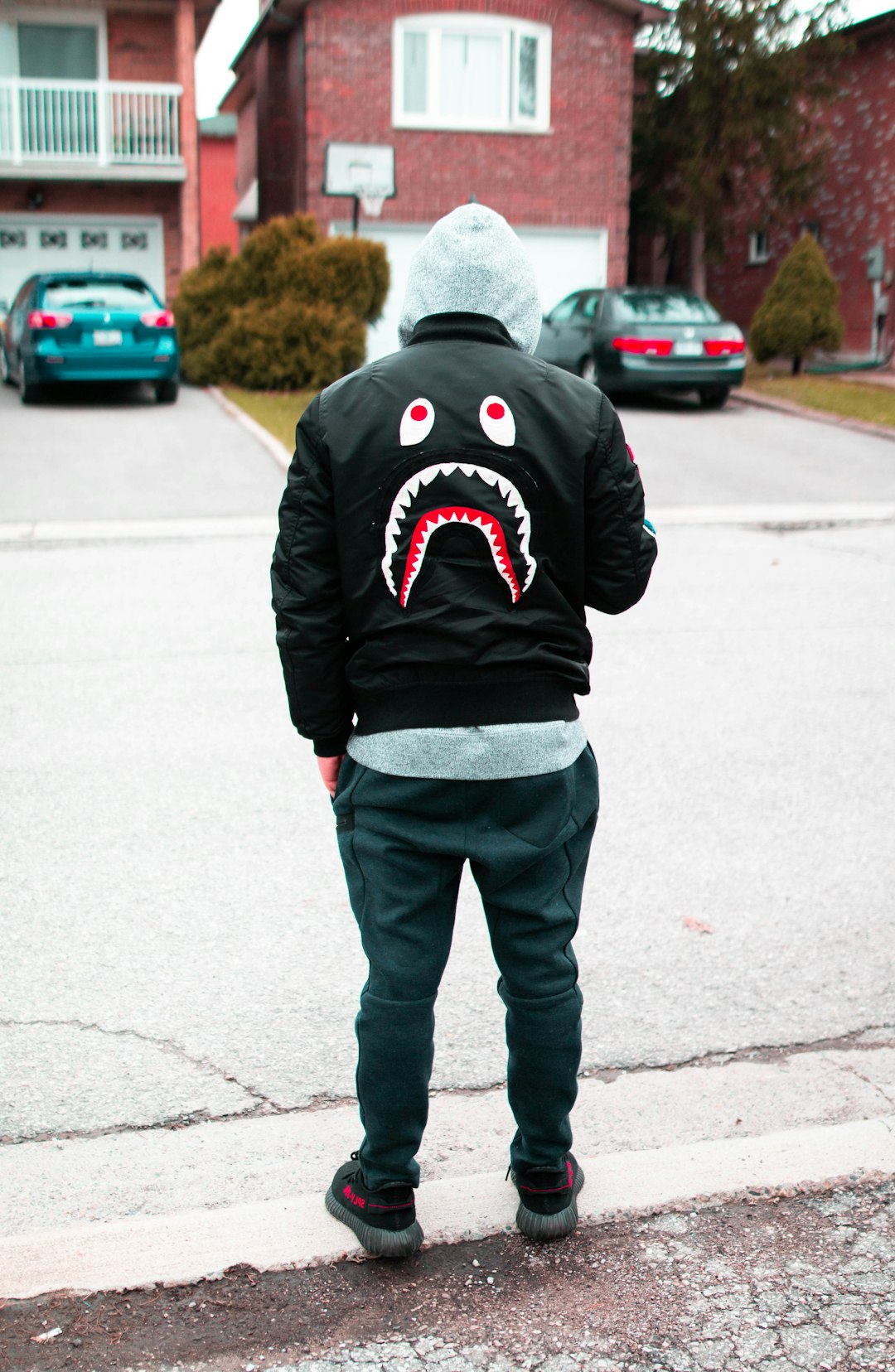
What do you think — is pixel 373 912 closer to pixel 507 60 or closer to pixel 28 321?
pixel 28 321

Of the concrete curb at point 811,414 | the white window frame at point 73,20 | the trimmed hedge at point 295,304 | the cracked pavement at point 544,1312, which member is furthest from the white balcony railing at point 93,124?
the cracked pavement at point 544,1312

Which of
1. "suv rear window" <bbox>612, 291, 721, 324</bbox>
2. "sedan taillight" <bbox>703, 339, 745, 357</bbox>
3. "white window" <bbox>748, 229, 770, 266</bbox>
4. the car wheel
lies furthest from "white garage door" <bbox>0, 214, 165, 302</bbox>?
"white window" <bbox>748, 229, 770, 266</bbox>

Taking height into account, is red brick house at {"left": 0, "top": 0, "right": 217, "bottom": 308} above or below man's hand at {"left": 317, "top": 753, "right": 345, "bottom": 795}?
above

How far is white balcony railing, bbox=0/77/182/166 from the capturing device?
23.1 meters

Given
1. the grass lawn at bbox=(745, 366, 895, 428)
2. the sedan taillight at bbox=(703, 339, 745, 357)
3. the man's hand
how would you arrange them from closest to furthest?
the man's hand < the grass lawn at bbox=(745, 366, 895, 428) < the sedan taillight at bbox=(703, 339, 745, 357)

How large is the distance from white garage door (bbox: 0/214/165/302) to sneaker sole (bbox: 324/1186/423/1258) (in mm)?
23810

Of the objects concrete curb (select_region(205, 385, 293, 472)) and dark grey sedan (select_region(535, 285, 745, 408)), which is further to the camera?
dark grey sedan (select_region(535, 285, 745, 408))

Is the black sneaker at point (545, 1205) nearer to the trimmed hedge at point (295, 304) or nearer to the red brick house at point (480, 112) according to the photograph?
the trimmed hedge at point (295, 304)

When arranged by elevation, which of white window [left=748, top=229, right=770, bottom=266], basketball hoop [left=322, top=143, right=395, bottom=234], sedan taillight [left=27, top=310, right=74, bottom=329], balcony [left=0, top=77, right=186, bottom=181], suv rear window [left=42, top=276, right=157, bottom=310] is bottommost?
sedan taillight [left=27, top=310, right=74, bottom=329]

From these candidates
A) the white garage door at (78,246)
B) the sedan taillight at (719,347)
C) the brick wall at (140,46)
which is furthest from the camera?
the white garage door at (78,246)

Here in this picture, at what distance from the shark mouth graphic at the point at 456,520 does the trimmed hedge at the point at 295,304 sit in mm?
15969

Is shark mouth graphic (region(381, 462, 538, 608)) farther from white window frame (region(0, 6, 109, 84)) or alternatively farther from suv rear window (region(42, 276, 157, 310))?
white window frame (region(0, 6, 109, 84))

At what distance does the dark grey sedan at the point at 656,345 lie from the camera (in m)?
17.5

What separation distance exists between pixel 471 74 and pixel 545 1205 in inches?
893
